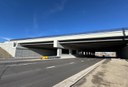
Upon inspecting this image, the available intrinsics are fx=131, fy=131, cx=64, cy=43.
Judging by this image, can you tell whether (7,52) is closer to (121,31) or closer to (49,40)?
(49,40)

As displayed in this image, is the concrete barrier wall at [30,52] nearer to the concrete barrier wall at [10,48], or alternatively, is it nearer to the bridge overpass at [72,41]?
the bridge overpass at [72,41]

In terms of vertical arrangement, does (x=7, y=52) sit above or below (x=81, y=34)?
below

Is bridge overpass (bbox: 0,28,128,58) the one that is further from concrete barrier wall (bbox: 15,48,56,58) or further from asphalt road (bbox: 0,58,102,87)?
asphalt road (bbox: 0,58,102,87)

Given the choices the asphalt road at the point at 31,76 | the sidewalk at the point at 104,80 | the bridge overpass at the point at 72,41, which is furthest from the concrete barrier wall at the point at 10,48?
the sidewalk at the point at 104,80

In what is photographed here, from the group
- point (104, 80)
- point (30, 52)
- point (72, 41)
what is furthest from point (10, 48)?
point (104, 80)

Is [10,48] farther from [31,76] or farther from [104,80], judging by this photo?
[104,80]

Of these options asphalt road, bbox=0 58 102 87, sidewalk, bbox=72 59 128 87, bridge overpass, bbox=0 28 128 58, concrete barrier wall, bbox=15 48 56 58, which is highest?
bridge overpass, bbox=0 28 128 58

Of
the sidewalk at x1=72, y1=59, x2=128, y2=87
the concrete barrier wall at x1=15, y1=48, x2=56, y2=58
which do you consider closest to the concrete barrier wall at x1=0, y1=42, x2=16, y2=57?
the concrete barrier wall at x1=15, y1=48, x2=56, y2=58

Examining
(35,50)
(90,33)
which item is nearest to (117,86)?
(90,33)

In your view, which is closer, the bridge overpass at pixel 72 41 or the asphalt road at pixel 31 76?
the asphalt road at pixel 31 76

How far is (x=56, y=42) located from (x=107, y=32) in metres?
20.7

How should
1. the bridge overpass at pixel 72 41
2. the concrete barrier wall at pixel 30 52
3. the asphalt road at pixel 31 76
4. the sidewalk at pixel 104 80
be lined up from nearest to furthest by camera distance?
1. the asphalt road at pixel 31 76
2. the sidewalk at pixel 104 80
3. the bridge overpass at pixel 72 41
4. the concrete barrier wall at pixel 30 52

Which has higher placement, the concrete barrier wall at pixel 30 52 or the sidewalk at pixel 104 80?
the concrete barrier wall at pixel 30 52

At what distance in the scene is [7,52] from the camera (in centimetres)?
5525
